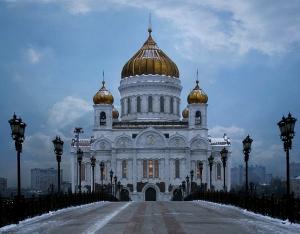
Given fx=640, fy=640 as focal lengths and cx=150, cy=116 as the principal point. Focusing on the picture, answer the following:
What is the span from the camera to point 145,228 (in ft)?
64.2

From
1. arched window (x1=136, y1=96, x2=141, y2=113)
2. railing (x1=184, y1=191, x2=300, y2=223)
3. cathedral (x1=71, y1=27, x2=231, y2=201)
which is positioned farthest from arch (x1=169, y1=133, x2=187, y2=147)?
railing (x1=184, y1=191, x2=300, y2=223)

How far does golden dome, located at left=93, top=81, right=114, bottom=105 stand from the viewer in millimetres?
103500

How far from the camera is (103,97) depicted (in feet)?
340

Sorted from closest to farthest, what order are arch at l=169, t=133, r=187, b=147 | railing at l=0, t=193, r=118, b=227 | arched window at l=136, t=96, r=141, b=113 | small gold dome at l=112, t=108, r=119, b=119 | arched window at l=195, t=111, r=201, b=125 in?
railing at l=0, t=193, r=118, b=227
arch at l=169, t=133, r=187, b=147
arched window at l=195, t=111, r=201, b=125
arched window at l=136, t=96, r=141, b=113
small gold dome at l=112, t=108, r=119, b=119

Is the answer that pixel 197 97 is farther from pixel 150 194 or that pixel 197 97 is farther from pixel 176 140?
pixel 150 194

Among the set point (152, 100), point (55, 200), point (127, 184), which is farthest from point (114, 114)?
point (55, 200)

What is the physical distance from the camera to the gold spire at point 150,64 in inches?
4250

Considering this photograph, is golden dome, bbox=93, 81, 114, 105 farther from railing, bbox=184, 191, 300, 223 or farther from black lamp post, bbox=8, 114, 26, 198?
black lamp post, bbox=8, 114, 26, 198

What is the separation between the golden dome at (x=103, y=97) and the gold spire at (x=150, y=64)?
6807mm

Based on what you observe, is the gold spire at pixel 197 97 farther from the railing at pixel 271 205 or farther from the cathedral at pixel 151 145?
the railing at pixel 271 205

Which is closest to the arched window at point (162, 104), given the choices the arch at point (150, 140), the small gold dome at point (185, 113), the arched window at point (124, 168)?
the small gold dome at point (185, 113)

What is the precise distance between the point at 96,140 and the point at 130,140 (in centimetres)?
538

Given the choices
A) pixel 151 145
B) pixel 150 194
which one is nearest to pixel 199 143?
pixel 151 145

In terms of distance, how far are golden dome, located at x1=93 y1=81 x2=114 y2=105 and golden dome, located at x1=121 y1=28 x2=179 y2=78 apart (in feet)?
22.4
